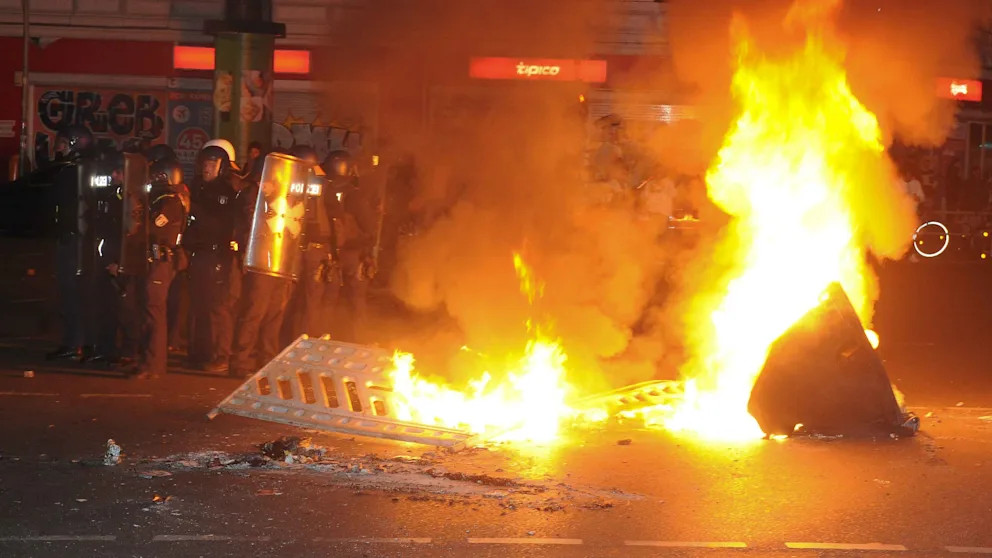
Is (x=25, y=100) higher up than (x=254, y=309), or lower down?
higher up

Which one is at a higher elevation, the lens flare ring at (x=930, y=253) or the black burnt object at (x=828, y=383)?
the lens flare ring at (x=930, y=253)

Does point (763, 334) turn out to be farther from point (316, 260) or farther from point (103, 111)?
point (103, 111)

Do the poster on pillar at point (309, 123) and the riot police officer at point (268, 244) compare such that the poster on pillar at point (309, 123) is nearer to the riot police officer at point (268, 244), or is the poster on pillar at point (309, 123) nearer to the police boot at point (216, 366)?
the riot police officer at point (268, 244)

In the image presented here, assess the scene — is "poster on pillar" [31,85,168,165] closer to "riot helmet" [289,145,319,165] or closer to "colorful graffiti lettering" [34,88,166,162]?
"colorful graffiti lettering" [34,88,166,162]

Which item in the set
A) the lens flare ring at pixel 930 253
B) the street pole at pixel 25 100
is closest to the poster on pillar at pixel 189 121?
the street pole at pixel 25 100

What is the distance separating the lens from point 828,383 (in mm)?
6820

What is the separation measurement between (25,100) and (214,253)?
561 inches

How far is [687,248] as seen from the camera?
8.98 m

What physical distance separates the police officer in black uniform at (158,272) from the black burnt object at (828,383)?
4.16 m

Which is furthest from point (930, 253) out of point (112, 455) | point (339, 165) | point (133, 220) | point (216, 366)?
point (112, 455)

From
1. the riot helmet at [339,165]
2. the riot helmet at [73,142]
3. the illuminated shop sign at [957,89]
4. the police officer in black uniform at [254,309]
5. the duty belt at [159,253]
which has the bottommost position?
the police officer in black uniform at [254,309]

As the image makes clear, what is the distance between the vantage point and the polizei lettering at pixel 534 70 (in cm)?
928

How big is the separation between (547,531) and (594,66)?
221 inches

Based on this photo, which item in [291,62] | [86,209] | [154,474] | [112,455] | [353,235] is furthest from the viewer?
[291,62]
